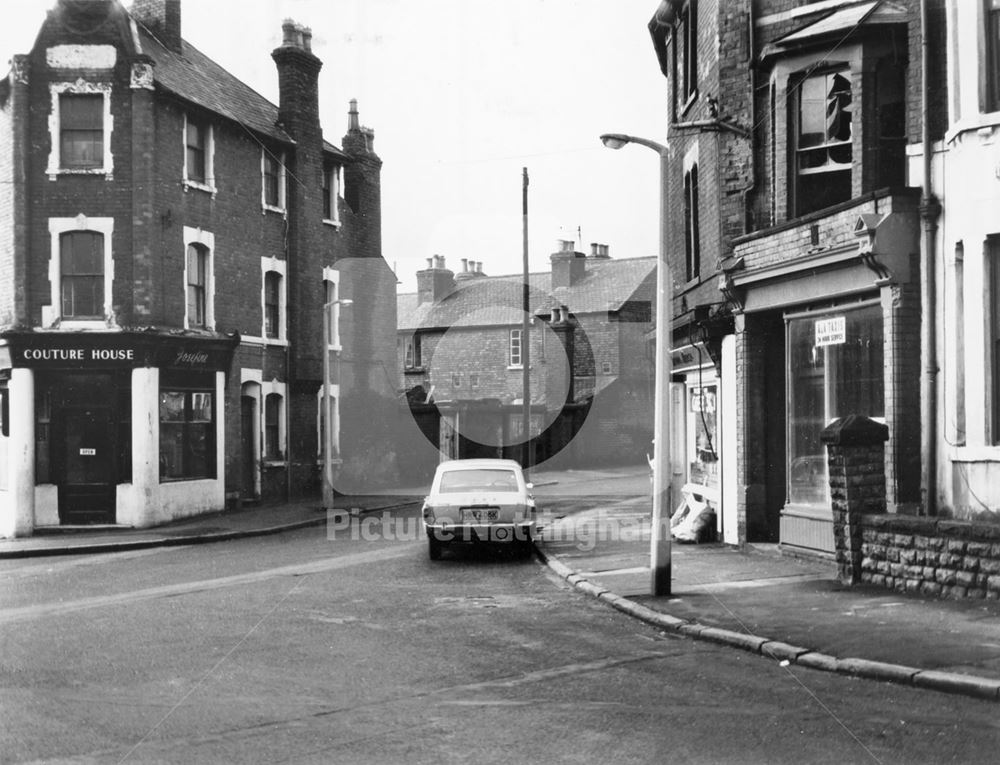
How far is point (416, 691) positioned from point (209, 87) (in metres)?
23.7

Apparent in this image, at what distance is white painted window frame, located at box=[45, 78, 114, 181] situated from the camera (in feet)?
79.0

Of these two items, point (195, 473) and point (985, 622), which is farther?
point (195, 473)

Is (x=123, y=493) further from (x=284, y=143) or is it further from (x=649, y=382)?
(x=649, y=382)

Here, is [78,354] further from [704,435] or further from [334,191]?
[704,435]

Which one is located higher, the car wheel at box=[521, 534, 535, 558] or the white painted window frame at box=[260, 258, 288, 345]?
the white painted window frame at box=[260, 258, 288, 345]

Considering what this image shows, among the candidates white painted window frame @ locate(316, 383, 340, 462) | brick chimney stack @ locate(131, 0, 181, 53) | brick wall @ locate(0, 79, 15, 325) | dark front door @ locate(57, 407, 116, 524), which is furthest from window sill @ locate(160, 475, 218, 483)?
brick chimney stack @ locate(131, 0, 181, 53)

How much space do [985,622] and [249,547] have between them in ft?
45.1

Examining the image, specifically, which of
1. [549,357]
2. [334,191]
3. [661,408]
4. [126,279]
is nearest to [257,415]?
[126,279]

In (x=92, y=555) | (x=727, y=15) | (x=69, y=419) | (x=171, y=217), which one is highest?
(x=727, y=15)

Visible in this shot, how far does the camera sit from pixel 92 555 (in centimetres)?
1966

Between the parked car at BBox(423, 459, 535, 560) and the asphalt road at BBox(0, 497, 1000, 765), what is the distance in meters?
3.20

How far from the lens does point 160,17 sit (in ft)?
90.9

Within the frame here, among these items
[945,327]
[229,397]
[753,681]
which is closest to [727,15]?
[945,327]

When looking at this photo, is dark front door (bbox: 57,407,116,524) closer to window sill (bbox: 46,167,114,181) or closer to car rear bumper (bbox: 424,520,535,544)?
window sill (bbox: 46,167,114,181)
